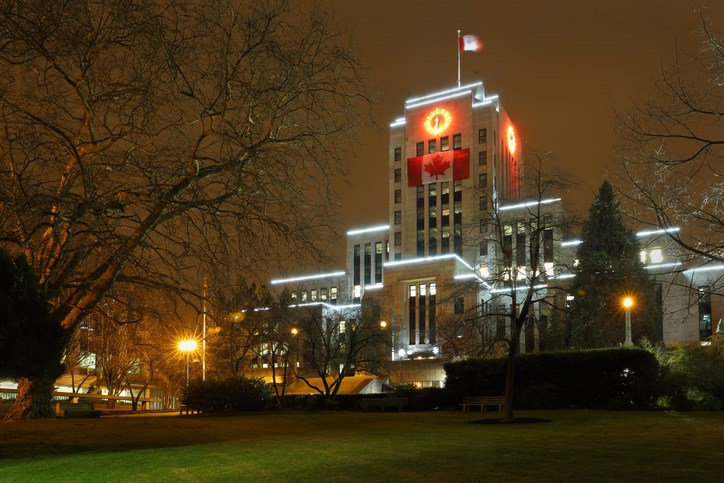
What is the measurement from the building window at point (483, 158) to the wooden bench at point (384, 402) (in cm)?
7409

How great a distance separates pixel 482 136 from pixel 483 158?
3706mm

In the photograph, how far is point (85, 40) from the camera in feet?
47.3

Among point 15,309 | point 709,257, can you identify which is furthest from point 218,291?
point 709,257

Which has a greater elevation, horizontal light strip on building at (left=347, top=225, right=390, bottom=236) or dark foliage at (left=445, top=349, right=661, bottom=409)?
horizontal light strip on building at (left=347, top=225, right=390, bottom=236)

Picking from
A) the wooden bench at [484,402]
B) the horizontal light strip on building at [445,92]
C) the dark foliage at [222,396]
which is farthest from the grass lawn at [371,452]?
the horizontal light strip on building at [445,92]

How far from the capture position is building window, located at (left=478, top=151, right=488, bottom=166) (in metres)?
109

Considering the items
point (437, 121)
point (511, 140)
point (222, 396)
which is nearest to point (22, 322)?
point (222, 396)

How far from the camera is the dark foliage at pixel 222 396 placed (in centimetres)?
3512

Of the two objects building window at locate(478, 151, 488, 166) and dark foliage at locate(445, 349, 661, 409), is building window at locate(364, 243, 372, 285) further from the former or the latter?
dark foliage at locate(445, 349, 661, 409)

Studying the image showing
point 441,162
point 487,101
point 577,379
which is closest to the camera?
point 577,379

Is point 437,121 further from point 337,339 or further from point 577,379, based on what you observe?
point 577,379

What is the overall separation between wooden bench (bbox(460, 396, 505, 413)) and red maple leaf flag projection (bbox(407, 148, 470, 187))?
74.5 metres

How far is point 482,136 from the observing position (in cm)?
10975

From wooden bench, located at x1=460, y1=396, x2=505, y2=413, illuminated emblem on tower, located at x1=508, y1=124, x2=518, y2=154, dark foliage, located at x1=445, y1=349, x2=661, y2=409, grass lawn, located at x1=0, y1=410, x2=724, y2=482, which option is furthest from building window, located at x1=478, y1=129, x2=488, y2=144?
grass lawn, located at x1=0, y1=410, x2=724, y2=482
